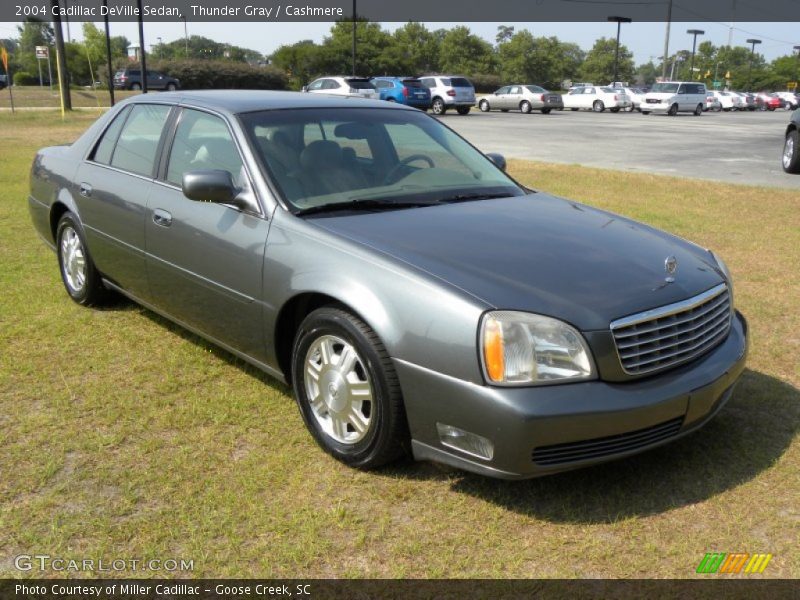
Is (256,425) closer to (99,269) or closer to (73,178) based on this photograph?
(99,269)

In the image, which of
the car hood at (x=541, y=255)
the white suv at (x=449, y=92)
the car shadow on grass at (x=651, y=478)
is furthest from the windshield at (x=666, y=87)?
the car shadow on grass at (x=651, y=478)

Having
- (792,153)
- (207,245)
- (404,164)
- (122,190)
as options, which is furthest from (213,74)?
(207,245)

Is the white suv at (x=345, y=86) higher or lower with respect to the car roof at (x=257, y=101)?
higher

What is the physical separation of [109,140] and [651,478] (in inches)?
155

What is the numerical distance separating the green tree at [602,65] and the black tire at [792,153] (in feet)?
373

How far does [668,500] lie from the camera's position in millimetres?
3104

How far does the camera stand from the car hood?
2943mm

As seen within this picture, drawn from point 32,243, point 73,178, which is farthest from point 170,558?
point 32,243

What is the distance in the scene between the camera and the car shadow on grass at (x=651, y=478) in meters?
A: 3.07

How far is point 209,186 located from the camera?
365cm

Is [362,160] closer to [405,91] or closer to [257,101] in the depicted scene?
[257,101]

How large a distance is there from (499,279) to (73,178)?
355 centimetres

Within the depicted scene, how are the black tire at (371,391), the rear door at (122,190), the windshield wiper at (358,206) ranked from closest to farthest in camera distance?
the black tire at (371,391) → the windshield wiper at (358,206) → the rear door at (122,190)

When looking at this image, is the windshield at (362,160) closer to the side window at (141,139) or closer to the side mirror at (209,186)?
the side mirror at (209,186)
